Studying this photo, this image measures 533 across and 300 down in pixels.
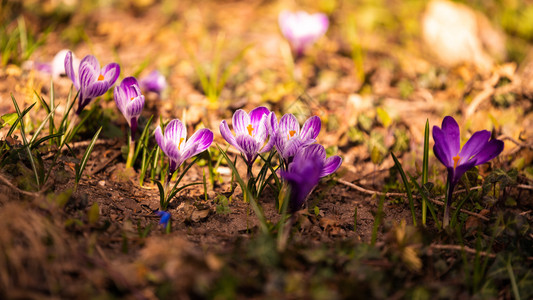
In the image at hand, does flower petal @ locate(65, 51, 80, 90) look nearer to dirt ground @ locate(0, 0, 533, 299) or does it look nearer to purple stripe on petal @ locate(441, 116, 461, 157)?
dirt ground @ locate(0, 0, 533, 299)

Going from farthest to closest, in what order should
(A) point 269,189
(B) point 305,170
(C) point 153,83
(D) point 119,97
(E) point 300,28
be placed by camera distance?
(E) point 300,28 < (C) point 153,83 < (A) point 269,189 < (D) point 119,97 < (B) point 305,170

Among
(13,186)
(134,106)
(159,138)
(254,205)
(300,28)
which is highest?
(300,28)

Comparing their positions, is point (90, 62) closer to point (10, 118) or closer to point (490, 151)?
point (10, 118)

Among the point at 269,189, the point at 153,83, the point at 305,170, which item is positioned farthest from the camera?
the point at 153,83

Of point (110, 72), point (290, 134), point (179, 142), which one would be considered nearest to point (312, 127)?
point (290, 134)

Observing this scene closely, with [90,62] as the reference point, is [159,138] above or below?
below

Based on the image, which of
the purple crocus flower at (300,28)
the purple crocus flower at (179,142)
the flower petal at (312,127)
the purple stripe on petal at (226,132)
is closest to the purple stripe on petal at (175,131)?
the purple crocus flower at (179,142)

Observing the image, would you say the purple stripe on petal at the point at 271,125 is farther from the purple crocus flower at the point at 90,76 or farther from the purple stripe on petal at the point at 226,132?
the purple crocus flower at the point at 90,76

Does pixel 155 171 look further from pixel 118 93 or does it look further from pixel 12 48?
pixel 12 48
